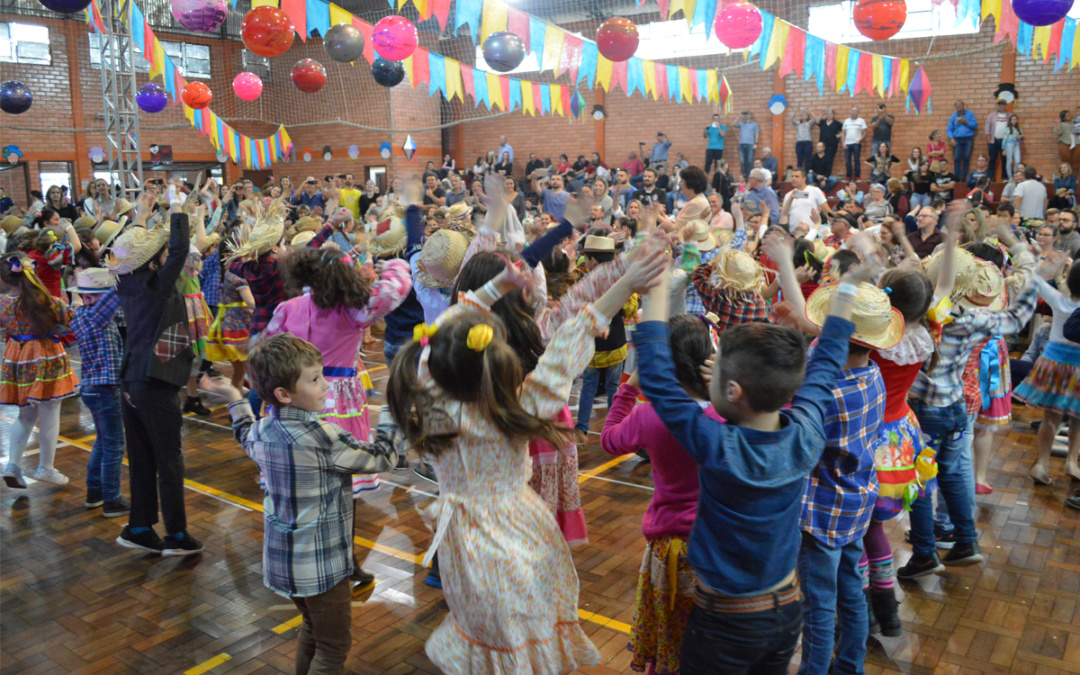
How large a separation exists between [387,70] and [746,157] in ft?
25.6

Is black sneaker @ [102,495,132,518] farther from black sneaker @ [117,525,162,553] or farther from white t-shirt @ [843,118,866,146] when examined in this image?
white t-shirt @ [843,118,866,146]

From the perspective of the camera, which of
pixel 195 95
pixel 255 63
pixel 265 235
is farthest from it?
pixel 255 63

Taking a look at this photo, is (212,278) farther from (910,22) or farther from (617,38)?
(910,22)

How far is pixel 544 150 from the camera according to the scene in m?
17.7

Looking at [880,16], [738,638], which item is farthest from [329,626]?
[880,16]

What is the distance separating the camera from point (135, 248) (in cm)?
324

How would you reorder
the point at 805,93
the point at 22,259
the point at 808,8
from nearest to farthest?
the point at 22,259
the point at 808,8
the point at 805,93

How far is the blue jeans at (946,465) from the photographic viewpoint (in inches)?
125

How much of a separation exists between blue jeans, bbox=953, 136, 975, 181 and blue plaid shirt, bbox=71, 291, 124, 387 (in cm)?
1322

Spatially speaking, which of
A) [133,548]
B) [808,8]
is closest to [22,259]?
[133,548]

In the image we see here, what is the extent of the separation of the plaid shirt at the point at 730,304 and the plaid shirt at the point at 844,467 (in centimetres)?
176

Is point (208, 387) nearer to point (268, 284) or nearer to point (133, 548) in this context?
point (133, 548)

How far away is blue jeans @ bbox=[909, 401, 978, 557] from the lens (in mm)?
3164

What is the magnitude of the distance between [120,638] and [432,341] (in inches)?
78.8
